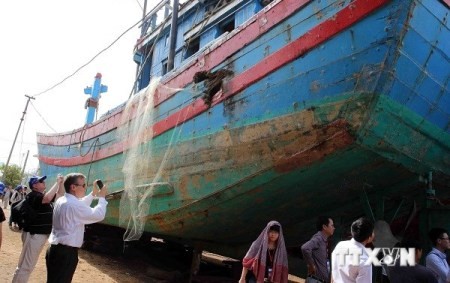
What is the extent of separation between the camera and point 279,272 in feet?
11.2

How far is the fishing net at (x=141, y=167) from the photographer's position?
505cm

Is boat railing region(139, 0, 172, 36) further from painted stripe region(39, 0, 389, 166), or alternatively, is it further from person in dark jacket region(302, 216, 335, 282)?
person in dark jacket region(302, 216, 335, 282)

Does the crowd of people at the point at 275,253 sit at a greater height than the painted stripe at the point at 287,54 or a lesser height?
lesser

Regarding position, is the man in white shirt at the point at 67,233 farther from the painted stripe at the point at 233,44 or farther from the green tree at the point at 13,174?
the green tree at the point at 13,174

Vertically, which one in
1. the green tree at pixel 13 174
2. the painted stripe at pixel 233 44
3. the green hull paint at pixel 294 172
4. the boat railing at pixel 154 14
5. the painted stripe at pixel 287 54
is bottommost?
the green hull paint at pixel 294 172

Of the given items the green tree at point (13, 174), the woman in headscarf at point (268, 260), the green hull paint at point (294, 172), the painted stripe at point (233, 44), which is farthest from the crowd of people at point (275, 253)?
the green tree at point (13, 174)

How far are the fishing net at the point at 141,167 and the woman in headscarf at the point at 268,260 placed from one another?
1.88 m

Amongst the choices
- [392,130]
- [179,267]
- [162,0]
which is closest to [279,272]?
[392,130]

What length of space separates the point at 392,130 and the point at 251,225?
7.79 feet

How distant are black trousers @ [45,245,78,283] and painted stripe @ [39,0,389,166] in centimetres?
Answer: 232

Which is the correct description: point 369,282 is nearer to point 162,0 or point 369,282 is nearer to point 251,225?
point 251,225

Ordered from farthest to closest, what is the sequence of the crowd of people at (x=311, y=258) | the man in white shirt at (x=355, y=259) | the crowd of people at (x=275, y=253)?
the crowd of people at (x=311, y=258) < the crowd of people at (x=275, y=253) < the man in white shirt at (x=355, y=259)

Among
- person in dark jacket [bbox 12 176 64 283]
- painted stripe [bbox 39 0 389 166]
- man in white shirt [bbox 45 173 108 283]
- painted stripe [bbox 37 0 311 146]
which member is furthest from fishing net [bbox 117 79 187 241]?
man in white shirt [bbox 45 173 108 283]

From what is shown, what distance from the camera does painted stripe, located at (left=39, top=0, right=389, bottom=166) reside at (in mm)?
3131
